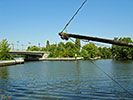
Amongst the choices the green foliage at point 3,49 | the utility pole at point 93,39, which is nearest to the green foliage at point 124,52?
the green foliage at point 3,49

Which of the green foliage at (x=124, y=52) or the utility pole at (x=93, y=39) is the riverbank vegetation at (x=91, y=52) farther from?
the utility pole at (x=93, y=39)

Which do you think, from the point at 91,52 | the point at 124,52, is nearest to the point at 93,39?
the point at 124,52

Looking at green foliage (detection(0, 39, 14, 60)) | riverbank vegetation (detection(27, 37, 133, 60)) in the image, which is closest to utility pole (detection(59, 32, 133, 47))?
green foliage (detection(0, 39, 14, 60))

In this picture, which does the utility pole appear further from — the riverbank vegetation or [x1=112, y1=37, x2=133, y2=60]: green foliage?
[x1=112, y1=37, x2=133, y2=60]: green foliage


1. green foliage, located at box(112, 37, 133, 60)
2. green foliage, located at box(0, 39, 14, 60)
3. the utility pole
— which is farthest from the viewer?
green foliage, located at box(112, 37, 133, 60)

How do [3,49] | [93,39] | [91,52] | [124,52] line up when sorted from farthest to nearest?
[91,52], [124,52], [3,49], [93,39]

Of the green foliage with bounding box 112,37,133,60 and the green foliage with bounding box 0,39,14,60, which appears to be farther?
the green foliage with bounding box 112,37,133,60

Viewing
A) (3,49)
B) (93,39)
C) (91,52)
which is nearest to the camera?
(93,39)

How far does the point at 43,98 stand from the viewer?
15.7m

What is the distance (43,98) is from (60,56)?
423 feet

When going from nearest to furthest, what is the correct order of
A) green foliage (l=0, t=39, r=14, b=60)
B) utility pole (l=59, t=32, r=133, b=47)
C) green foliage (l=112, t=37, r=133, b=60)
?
utility pole (l=59, t=32, r=133, b=47), green foliage (l=0, t=39, r=14, b=60), green foliage (l=112, t=37, r=133, b=60)

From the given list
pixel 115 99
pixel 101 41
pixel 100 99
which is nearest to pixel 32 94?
pixel 100 99

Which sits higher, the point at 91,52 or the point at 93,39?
the point at 91,52

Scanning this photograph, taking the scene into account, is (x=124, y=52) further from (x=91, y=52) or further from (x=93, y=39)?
(x=93, y=39)
